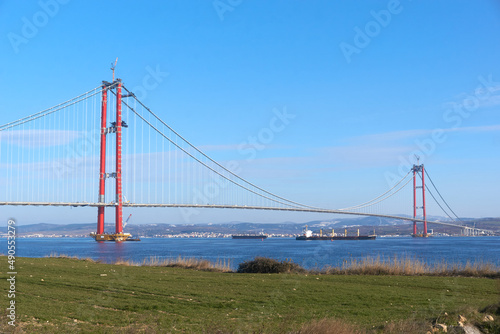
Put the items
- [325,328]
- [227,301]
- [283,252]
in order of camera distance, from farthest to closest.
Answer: [283,252], [227,301], [325,328]

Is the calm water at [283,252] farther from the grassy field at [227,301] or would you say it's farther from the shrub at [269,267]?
the grassy field at [227,301]

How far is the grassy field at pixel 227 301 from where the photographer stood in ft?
30.1

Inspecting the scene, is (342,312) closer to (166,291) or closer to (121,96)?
(166,291)

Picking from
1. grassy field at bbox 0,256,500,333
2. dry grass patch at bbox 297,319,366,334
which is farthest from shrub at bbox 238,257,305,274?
dry grass patch at bbox 297,319,366,334

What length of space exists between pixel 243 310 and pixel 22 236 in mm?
172846

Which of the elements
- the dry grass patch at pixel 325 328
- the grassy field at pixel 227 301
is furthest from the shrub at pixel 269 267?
the dry grass patch at pixel 325 328

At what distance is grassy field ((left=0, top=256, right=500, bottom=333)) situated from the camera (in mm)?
9172

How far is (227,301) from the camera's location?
39.8 feet

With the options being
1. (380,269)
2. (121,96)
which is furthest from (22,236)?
(380,269)

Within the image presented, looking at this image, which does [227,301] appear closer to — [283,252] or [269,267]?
[269,267]

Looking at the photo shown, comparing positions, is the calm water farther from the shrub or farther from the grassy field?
the grassy field

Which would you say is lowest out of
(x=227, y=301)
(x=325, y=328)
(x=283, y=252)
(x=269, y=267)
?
(x=283, y=252)

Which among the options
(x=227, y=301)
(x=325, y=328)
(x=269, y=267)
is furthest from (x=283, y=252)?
(x=325, y=328)

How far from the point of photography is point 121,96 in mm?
68375
